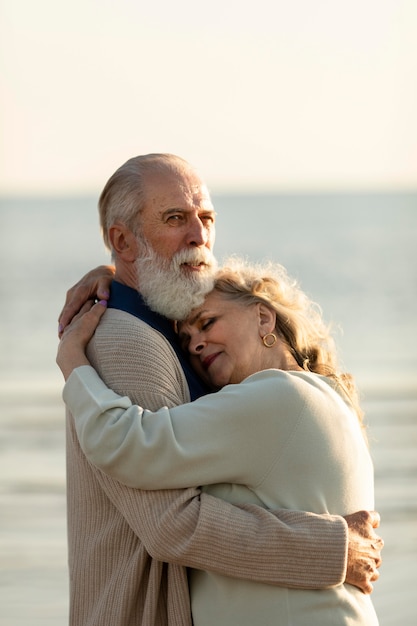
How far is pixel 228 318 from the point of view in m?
3.37

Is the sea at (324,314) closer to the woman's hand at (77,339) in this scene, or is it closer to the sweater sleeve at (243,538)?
the woman's hand at (77,339)

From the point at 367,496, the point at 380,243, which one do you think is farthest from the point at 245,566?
the point at 380,243

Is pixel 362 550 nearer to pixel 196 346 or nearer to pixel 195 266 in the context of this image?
pixel 196 346

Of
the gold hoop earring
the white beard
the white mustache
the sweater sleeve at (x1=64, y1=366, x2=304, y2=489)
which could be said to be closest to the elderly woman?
the sweater sleeve at (x1=64, y1=366, x2=304, y2=489)

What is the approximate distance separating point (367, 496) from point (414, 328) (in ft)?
41.8

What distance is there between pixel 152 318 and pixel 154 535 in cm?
64

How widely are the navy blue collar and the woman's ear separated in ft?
0.72

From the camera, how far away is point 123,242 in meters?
3.51

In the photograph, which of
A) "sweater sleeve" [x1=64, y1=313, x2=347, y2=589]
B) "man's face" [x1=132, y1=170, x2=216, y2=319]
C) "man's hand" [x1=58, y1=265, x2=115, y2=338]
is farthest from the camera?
"man's hand" [x1=58, y1=265, x2=115, y2=338]

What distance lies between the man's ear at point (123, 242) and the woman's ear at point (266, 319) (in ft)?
1.25

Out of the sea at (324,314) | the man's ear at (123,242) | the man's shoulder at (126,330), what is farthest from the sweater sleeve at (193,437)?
the sea at (324,314)

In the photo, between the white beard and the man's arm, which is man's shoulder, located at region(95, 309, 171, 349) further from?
the man's arm

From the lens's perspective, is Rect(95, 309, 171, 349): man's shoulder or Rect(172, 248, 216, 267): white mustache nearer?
Rect(95, 309, 171, 349): man's shoulder

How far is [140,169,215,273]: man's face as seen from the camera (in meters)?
3.44
